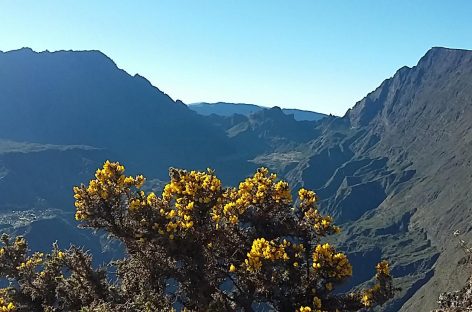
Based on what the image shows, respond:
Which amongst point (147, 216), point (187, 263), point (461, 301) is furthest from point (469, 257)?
point (147, 216)

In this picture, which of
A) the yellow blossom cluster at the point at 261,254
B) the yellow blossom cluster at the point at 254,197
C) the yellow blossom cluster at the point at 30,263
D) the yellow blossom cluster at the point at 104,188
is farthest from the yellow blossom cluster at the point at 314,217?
the yellow blossom cluster at the point at 30,263

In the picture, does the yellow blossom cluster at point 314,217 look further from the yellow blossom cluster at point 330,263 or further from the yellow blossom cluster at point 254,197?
the yellow blossom cluster at point 330,263

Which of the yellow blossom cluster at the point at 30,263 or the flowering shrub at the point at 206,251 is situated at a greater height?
the flowering shrub at the point at 206,251

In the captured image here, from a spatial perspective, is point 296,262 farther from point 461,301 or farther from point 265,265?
point 461,301

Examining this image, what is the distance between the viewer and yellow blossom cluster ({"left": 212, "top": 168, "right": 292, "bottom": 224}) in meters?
18.6

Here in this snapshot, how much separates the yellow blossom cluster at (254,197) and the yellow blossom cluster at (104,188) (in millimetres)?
3507

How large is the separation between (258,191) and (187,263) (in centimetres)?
396

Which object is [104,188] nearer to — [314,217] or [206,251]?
[206,251]

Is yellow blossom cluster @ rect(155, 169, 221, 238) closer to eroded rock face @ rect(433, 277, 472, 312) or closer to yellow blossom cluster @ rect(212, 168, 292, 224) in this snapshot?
yellow blossom cluster @ rect(212, 168, 292, 224)

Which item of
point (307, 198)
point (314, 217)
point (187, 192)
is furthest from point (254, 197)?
point (187, 192)

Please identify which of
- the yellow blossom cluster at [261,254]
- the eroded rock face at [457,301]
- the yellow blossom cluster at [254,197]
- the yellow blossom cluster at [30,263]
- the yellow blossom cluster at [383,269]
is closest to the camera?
the yellow blossom cluster at [261,254]

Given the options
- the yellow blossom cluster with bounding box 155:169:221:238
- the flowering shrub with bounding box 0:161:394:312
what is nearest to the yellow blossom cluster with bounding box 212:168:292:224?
the flowering shrub with bounding box 0:161:394:312

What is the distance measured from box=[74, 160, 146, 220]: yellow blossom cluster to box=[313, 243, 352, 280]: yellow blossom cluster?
643 centimetres

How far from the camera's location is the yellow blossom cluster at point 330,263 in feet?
54.3
